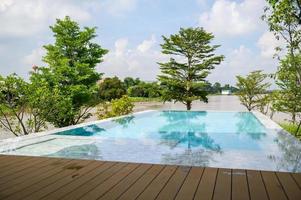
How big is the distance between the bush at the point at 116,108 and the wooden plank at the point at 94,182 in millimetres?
9207

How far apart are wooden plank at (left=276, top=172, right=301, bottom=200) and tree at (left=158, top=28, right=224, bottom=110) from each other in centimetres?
1388

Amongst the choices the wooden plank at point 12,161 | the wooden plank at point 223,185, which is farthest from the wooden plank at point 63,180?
the wooden plank at point 223,185

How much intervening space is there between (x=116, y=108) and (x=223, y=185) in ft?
32.9

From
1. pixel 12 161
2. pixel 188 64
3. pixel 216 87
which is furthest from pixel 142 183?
pixel 216 87

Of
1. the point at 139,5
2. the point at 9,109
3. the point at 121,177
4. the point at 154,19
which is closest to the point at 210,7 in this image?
the point at 154,19

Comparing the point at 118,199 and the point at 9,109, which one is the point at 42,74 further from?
the point at 118,199

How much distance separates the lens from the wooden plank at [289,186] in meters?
2.28

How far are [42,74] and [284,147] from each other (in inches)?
346

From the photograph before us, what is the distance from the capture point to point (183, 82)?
16984 mm

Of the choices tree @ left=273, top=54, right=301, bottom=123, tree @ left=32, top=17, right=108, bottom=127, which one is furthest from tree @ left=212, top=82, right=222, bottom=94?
tree @ left=32, top=17, right=108, bottom=127

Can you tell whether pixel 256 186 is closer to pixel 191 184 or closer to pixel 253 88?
pixel 191 184

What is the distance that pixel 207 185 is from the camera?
2525 millimetres

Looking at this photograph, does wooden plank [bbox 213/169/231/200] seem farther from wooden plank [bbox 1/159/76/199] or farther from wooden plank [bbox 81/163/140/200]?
wooden plank [bbox 1/159/76/199]

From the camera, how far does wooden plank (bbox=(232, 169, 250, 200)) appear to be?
2.27 meters
